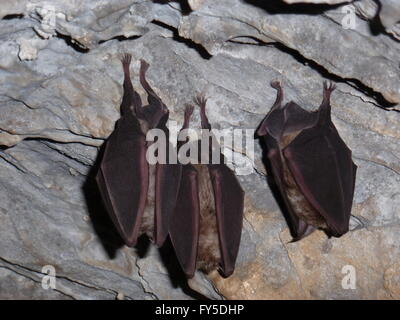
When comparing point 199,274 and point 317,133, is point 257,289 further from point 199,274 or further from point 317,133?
point 317,133

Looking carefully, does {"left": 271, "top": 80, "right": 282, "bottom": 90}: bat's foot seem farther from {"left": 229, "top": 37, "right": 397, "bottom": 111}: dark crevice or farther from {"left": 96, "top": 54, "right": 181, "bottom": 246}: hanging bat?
{"left": 96, "top": 54, "right": 181, "bottom": 246}: hanging bat

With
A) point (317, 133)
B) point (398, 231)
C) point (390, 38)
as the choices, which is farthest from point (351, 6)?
point (398, 231)

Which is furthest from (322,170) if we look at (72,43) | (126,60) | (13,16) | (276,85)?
(13,16)

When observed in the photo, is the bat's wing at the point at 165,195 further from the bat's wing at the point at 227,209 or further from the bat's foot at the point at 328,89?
the bat's foot at the point at 328,89

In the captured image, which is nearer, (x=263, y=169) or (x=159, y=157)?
(x=159, y=157)

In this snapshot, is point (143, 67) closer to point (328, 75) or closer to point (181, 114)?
point (181, 114)

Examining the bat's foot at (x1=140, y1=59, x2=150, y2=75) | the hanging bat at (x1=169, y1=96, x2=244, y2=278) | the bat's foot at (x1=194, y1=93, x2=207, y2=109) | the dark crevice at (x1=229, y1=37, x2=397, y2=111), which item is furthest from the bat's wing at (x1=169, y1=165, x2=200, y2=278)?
the dark crevice at (x1=229, y1=37, x2=397, y2=111)
